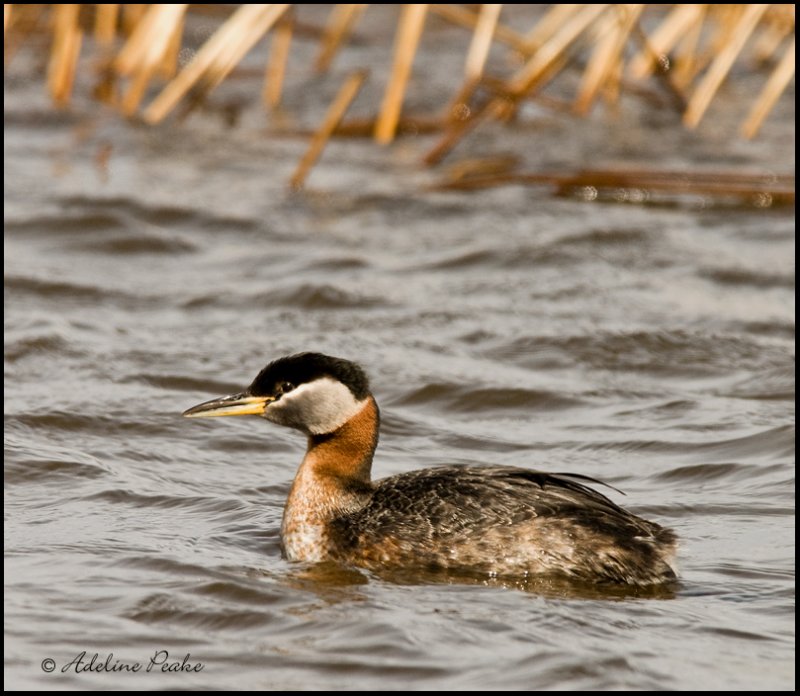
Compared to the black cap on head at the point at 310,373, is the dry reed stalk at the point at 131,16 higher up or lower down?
higher up

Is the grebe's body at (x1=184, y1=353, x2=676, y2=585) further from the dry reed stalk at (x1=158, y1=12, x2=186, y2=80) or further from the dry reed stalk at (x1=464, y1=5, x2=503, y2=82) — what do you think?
the dry reed stalk at (x1=158, y1=12, x2=186, y2=80)

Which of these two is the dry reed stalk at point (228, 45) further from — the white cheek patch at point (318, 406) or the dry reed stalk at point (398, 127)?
the white cheek patch at point (318, 406)

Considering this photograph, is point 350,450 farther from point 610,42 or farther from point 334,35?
point 334,35

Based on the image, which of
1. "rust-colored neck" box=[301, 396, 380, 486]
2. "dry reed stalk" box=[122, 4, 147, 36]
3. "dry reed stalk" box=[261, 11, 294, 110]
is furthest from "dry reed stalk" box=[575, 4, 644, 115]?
"rust-colored neck" box=[301, 396, 380, 486]

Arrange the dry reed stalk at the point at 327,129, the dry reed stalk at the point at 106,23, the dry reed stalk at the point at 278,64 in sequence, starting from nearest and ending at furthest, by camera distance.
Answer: the dry reed stalk at the point at 327,129
the dry reed stalk at the point at 278,64
the dry reed stalk at the point at 106,23

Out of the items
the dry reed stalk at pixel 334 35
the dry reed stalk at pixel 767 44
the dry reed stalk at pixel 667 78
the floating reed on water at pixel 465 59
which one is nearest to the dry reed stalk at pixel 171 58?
the floating reed on water at pixel 465 59

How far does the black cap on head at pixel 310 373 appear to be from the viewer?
6.65 m

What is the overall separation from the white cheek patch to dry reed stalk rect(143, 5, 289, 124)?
6381 millimetres

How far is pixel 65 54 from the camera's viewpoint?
14.1 m

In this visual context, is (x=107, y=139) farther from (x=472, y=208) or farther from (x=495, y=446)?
(x=495, y=446)

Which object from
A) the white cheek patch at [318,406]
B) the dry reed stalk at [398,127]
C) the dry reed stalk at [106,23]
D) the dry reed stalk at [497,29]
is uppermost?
the dry reed stalk at [497,29]

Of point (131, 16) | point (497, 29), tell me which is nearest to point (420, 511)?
point (497, 29)

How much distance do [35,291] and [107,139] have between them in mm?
3730

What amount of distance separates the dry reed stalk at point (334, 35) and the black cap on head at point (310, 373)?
792cm
